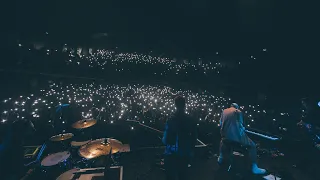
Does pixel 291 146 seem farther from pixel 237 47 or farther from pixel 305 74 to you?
pixel 237 47

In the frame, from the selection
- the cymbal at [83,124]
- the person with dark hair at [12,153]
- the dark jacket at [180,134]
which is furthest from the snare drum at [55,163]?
the dark jacket at [180,134]

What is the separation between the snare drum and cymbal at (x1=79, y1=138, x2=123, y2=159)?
2.32 feet

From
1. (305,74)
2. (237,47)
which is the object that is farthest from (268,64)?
(237,47)

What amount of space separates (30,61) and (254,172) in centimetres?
1641

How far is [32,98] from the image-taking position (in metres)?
9.05

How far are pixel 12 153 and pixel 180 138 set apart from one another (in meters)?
4.11

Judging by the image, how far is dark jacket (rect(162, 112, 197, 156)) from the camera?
11.0 feet

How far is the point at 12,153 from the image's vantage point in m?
4.02

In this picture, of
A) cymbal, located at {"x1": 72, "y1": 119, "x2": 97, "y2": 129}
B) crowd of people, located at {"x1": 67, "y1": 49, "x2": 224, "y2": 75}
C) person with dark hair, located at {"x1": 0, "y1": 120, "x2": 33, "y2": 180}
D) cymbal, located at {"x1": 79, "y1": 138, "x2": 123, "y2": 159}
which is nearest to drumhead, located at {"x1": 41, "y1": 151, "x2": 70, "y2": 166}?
person with dark hair, located at {"x1": 0, "y1": 120, "x2": 33, "y2": 180}

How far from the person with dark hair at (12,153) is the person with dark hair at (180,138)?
145 inches

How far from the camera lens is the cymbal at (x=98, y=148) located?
4320 millimetres

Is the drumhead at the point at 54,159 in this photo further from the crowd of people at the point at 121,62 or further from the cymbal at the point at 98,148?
the crowd of people at the point at 121,62

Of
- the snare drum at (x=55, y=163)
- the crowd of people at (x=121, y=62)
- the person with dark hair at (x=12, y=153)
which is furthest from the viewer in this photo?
the crowd of people at (x=121, y=62)

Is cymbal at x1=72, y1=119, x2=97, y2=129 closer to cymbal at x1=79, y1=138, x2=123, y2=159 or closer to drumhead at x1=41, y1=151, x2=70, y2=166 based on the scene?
drumhead at x1=41, y1=151, x2=70, y2=166
